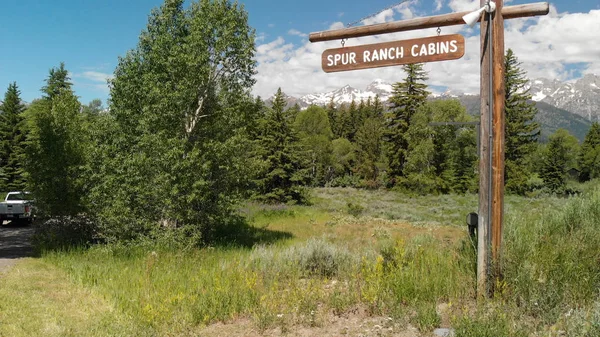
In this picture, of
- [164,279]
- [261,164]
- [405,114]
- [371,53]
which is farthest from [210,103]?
[405,114]

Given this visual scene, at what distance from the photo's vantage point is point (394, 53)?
552 centimetres

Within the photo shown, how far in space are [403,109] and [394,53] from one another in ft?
127

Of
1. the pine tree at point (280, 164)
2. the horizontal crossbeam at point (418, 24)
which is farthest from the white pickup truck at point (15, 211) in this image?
the horizontal crossbeam at point (418, 24)

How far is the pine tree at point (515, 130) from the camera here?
41366 mm

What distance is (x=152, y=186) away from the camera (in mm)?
13312

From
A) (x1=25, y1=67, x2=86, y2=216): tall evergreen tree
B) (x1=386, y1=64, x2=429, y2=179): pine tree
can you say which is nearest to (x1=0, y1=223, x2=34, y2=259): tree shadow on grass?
(x1=25, y1=67, x2=86, y2=216): tall evergreen tree

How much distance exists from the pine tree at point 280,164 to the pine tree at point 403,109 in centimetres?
1317

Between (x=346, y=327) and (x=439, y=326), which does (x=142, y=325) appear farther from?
(x=439, y=326)

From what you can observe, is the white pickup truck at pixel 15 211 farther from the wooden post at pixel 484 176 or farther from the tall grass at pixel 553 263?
the tall grass at pixel 553 263

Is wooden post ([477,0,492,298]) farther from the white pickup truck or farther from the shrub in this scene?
the white pickup truck

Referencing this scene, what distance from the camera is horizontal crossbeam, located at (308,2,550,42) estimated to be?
15.7ft

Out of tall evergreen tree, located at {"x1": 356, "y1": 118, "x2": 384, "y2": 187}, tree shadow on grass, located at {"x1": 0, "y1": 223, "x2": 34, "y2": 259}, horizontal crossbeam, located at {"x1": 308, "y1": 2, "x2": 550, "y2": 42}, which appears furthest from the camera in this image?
tall evergreen tree, located at {"x1": 356, "y1": 118, "x2": 384, "y2": 187}

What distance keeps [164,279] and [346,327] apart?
165 inches

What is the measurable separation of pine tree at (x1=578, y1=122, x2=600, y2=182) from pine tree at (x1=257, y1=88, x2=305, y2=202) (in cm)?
5269
